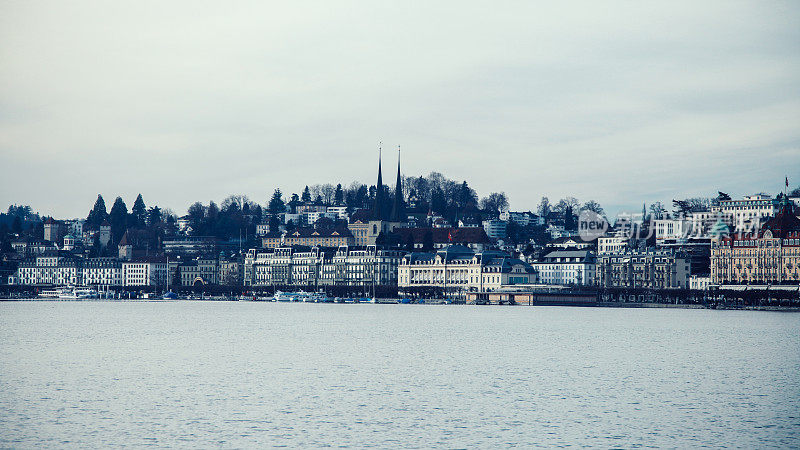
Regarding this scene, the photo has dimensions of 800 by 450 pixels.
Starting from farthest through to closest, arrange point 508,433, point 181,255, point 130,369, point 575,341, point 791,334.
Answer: point 181,255 → point 791,334 → point 575,341 → point 130,369 → point 508,433

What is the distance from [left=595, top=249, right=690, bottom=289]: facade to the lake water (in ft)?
244

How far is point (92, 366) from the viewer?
42031 mm

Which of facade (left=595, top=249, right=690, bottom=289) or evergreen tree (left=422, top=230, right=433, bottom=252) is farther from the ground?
evergreen tree (left=422, top=230, right=433, bottom=252)

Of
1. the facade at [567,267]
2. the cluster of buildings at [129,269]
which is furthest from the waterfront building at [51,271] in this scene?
the facade at [567,267]

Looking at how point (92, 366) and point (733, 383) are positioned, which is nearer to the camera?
point (733, 383)

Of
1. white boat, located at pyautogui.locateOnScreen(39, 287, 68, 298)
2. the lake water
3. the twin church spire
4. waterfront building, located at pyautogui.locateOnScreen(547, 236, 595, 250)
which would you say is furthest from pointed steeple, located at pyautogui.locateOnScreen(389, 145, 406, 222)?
the lake water

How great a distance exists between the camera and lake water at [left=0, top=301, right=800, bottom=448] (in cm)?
2720

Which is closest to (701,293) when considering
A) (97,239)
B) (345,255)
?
(345,255)

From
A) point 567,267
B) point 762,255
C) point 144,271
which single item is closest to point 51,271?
point 144,271

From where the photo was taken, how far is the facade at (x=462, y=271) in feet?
455

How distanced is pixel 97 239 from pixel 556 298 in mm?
101967

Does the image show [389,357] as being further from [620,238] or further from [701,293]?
[620,238]

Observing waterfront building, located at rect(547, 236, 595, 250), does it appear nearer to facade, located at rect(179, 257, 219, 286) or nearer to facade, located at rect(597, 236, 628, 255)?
facade, located at rect(597, 236, 628, 255)

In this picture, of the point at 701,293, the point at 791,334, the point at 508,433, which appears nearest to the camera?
the point at 508,433
